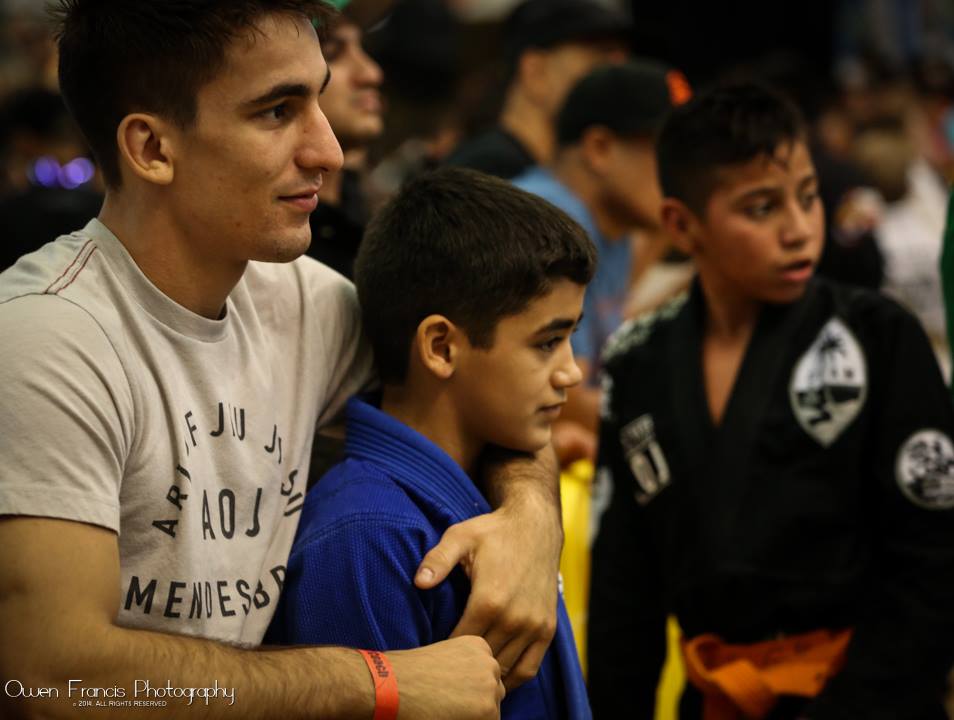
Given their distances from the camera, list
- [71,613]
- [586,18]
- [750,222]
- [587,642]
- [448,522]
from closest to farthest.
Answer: [71,613]
[448,522]
[750,222]
[587,642]
[586,18]

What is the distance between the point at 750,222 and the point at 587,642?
1.11 meters

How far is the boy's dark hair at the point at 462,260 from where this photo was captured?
209 centimetres

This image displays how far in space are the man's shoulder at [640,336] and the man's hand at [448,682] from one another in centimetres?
132

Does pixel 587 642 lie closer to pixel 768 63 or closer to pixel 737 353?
pixel 737 353

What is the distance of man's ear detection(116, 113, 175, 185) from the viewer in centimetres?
185

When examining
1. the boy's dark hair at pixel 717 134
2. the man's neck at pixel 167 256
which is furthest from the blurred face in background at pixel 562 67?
the man's neck at pixel 167 256

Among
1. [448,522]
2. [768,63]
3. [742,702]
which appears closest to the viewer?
[448,522]

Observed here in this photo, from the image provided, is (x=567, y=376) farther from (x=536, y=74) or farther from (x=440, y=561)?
(x=536, y=74)

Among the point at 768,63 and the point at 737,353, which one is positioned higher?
the point at 768,63

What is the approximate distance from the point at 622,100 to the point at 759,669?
224 centimetres

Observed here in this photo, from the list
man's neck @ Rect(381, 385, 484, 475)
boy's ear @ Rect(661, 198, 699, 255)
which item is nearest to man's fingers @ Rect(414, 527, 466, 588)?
man's neck @ Rect(381, 385, 484, 475)

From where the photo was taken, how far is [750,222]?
111 inches

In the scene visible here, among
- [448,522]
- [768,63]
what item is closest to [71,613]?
[448,522]

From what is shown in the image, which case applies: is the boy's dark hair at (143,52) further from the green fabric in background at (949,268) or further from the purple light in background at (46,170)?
the purple light in background at (46,170)
